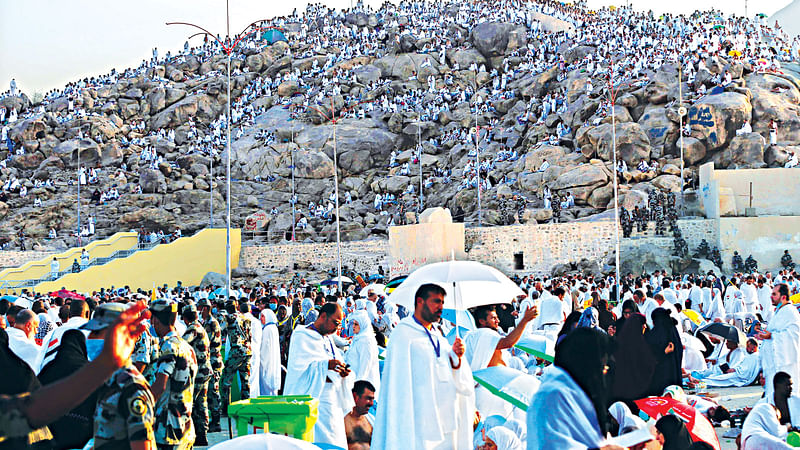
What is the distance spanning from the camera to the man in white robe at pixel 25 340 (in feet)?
22.4

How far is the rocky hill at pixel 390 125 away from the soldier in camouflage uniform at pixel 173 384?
2943 cm

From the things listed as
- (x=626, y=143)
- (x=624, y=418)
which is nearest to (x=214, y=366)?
(x=624, y=418)

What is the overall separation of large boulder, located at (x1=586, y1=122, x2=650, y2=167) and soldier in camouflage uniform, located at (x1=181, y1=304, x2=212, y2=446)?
104 feet

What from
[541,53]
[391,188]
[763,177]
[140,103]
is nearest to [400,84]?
[541,53]

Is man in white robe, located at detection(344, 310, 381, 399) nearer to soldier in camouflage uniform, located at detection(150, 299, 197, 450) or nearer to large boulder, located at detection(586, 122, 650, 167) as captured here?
soldier in camouflage uniform, located at detection(150, 299, 197, 450)

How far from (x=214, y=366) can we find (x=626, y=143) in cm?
3155

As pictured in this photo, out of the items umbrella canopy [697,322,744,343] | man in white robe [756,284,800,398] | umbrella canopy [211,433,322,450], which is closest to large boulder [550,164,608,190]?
umbrella canopy [697,322,744,343]

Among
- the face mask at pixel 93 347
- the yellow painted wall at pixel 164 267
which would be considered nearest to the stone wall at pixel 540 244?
the yellow painted wall at pixel 164 267

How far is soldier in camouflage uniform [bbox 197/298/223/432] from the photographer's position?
9.45 metres

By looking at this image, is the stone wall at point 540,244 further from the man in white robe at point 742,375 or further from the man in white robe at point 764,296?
the man in white robe at point 742,375

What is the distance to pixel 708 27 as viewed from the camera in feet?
168

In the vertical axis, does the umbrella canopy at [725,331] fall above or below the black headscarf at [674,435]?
below

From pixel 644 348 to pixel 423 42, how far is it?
54.8 m

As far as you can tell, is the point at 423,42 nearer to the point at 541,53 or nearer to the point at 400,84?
the point at 400,84
